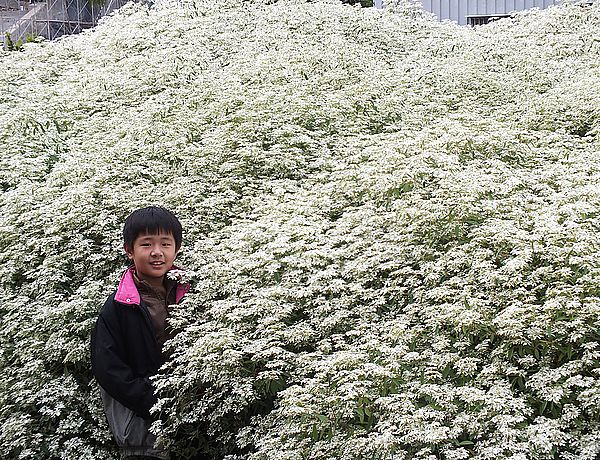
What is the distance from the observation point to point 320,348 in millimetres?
3379

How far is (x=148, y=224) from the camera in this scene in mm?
3926

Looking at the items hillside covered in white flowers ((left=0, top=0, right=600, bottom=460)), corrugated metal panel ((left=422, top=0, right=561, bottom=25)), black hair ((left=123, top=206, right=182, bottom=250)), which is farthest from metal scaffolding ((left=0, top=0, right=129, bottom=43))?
black hair ((left=123, top=206, right=182, bottom=250))

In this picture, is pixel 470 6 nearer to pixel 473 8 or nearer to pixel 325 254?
pixel 473 8

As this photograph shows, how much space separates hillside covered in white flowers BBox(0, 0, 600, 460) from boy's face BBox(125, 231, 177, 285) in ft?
0.72

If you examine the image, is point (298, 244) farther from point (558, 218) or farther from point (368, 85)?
point (368, 85)

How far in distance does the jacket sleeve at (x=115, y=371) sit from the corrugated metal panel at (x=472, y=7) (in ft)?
57.9

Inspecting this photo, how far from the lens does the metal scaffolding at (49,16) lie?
696 inches

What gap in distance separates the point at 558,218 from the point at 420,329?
0.92 m

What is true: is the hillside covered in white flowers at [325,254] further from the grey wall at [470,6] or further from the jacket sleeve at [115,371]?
the grey wall at [470,6]

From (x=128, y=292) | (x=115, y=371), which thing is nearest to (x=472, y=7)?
(x=128, y=292)

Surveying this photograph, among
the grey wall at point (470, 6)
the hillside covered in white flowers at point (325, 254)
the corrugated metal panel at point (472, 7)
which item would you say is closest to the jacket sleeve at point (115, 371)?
the hillside covered in white flowers at point (325, 254)

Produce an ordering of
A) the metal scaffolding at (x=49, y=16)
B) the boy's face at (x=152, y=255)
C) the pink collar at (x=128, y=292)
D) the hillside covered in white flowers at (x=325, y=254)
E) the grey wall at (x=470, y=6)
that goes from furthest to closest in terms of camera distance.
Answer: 1. the grey wall at (x=470, y=6)
2. the metal scaffolding at (x=49, y=16)
3. the boy's face at (x=152, y=255)
4. the pink collar at (x=128, y=292)
5. the hillside covered in white flowers at (x=325, y=254)

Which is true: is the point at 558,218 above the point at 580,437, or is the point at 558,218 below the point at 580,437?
above

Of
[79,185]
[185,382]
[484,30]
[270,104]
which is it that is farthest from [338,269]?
[484,30]
